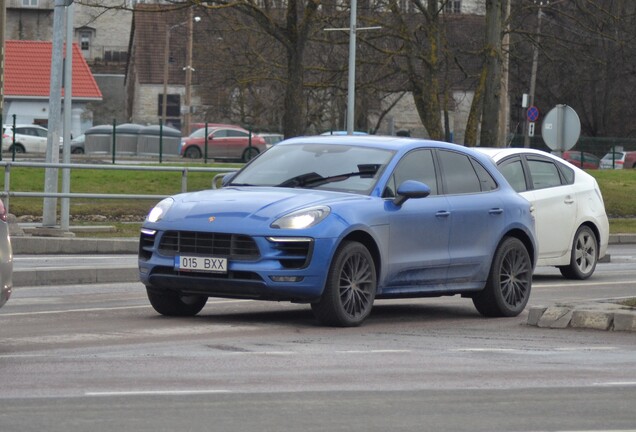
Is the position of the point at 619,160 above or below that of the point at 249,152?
above

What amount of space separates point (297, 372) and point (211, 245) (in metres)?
2.79

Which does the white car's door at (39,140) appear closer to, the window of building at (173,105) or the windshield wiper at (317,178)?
the window of building at (173,105)

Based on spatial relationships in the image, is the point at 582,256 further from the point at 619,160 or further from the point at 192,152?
the point at 619,160

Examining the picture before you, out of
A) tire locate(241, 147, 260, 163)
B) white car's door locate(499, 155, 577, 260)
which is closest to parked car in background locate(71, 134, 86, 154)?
tire locate(241, 147, 260, 163)

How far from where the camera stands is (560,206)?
18.1 meters

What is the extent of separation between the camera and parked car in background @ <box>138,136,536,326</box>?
1145 centimetres

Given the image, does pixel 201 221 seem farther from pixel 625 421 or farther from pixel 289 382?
pixel 625 421

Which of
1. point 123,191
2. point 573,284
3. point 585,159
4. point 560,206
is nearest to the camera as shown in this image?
point 573,284

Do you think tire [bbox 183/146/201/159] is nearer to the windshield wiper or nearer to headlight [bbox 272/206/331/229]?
the windshield wiper

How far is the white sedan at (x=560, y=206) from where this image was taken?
1777 cm

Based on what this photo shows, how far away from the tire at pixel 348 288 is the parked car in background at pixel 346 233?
0.04ft

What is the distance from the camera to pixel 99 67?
108 metres

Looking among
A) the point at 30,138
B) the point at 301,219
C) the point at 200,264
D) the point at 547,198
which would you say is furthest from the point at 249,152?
the point at 301,219

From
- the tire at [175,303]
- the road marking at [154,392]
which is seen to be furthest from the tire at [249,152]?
the road marking at [154,392]
